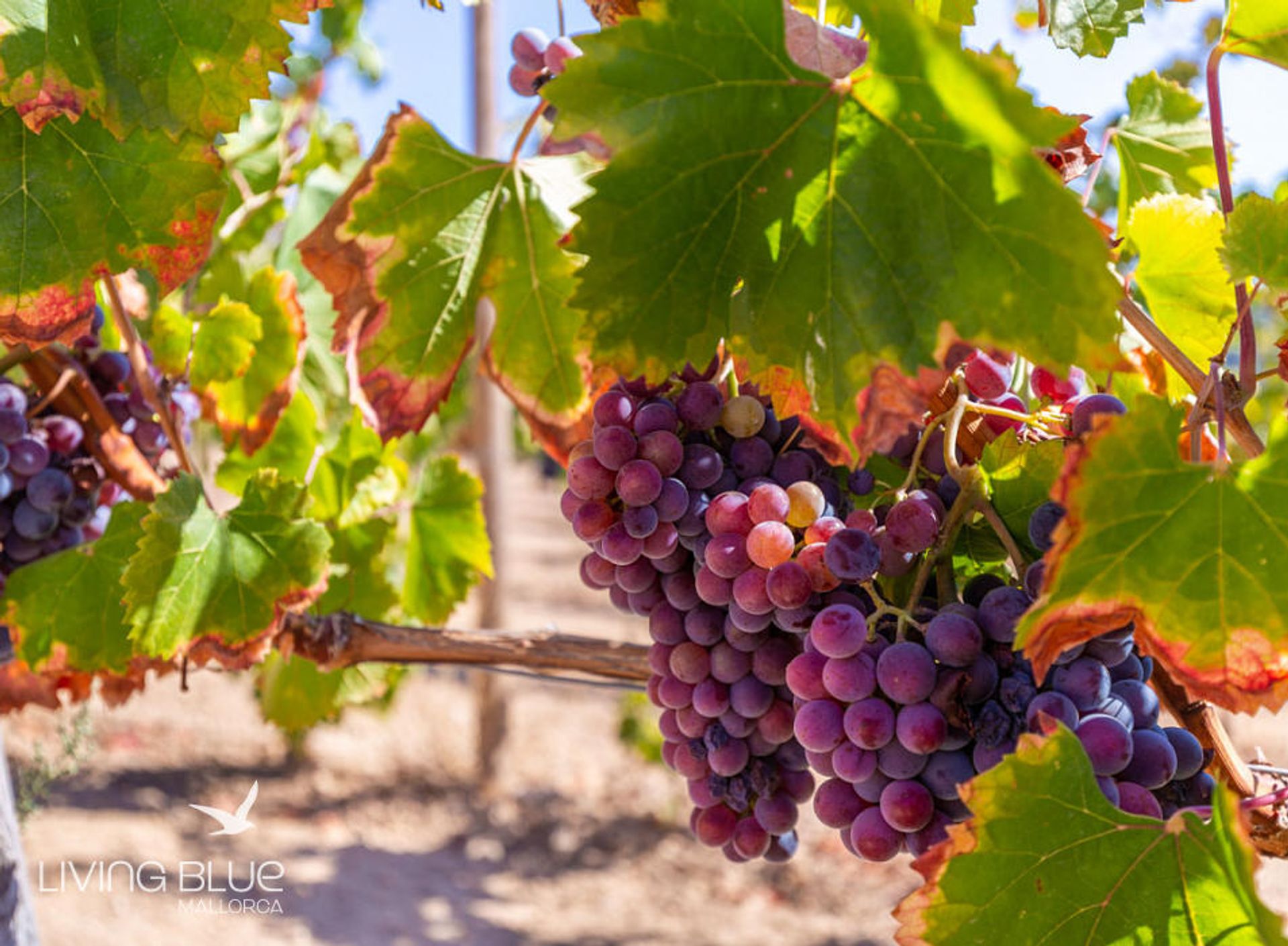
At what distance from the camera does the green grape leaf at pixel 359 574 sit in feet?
4.25

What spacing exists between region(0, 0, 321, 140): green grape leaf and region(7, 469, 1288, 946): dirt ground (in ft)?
9.01

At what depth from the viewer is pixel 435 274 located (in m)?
0.81

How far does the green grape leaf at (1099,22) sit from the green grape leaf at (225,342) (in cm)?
86

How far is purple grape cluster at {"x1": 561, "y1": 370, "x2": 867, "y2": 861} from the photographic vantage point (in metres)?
0.63

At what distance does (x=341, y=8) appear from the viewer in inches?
107

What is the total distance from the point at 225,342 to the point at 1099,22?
2.96 ft

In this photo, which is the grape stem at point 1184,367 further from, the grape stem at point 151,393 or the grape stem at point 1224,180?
the grape stem at point 151,393

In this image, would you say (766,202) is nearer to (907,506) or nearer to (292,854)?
(907,506)

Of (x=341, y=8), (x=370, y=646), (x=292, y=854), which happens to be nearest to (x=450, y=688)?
(x=292, y=854)

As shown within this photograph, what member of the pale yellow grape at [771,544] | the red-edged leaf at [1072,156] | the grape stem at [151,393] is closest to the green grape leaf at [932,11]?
the red-edged leaf at [1072,156]

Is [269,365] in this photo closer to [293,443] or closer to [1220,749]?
[293,443]

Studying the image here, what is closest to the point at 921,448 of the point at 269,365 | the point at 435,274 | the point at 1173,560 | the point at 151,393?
the point at 1173,560

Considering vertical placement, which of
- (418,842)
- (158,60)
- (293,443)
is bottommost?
(418,842)

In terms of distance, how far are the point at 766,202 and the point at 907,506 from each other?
0.60 feet
